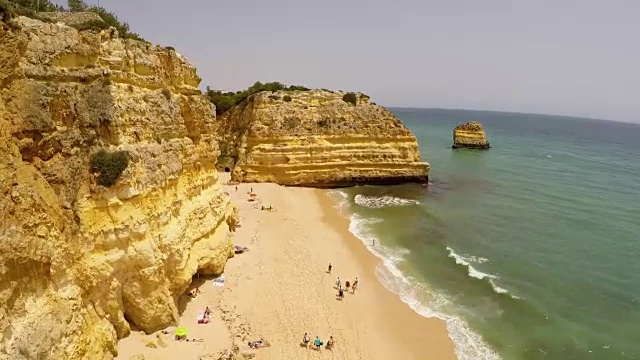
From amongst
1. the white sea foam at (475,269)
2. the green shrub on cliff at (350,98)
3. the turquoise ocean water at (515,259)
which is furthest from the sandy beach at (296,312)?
the green shrub on cliff at (350,98)

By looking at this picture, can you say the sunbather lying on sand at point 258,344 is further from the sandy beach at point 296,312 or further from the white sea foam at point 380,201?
the white sea foam at point 380,201

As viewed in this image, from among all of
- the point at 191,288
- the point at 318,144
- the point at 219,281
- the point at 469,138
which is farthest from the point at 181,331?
the point at 469,138

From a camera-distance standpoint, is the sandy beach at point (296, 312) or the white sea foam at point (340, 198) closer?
the sandy beach at point (296, 312)

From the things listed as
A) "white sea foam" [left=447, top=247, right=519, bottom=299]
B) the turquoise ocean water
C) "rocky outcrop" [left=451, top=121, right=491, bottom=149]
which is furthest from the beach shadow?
"rocky outcrop" [left=451, top=121, right=491, bottom=149]

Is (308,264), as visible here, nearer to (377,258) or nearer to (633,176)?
(377,258)

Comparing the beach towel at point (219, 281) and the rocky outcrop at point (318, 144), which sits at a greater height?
the rocky outcrop at point (318, 144)

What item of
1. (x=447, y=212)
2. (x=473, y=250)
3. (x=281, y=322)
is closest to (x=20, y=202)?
(x=281, y=322)

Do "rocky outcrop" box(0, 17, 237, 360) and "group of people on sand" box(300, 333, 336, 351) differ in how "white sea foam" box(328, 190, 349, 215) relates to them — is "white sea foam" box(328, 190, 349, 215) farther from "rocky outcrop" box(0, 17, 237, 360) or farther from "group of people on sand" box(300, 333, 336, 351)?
"rocky outcrop" box(0, 17, 237, 360)
